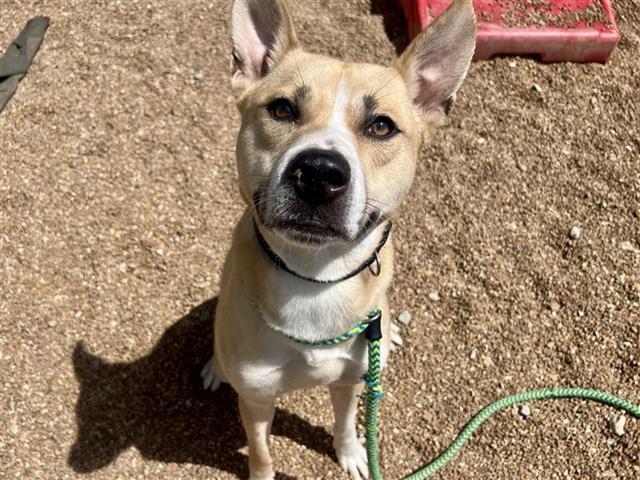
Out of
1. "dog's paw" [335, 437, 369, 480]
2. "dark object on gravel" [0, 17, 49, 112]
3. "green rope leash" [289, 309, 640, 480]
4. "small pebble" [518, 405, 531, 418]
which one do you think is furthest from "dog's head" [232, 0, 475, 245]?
"dark object on gravel" [0, 17, 49, 112]

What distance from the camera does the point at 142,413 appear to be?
368cm

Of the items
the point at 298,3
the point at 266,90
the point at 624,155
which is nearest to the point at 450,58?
the point at 266,90

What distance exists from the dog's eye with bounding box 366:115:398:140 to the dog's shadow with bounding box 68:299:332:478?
1912 mm

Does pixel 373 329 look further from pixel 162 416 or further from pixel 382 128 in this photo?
pixel 162 416

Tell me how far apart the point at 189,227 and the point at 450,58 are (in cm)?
219

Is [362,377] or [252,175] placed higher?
[252,175]

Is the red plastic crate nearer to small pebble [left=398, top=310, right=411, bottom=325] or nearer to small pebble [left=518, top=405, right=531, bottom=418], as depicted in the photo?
small pebble [left=398, top=310, right=411, bottom=325]

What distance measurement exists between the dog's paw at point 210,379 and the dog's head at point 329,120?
159 cm

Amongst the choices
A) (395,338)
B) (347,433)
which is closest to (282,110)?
(347,433)

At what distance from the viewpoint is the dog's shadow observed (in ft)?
11.8

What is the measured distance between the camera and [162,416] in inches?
146

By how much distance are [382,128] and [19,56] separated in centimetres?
333

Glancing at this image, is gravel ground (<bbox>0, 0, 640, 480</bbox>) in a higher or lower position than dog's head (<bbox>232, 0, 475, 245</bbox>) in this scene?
lower

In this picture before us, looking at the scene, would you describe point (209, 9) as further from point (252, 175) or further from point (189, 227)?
point (252, 175)
